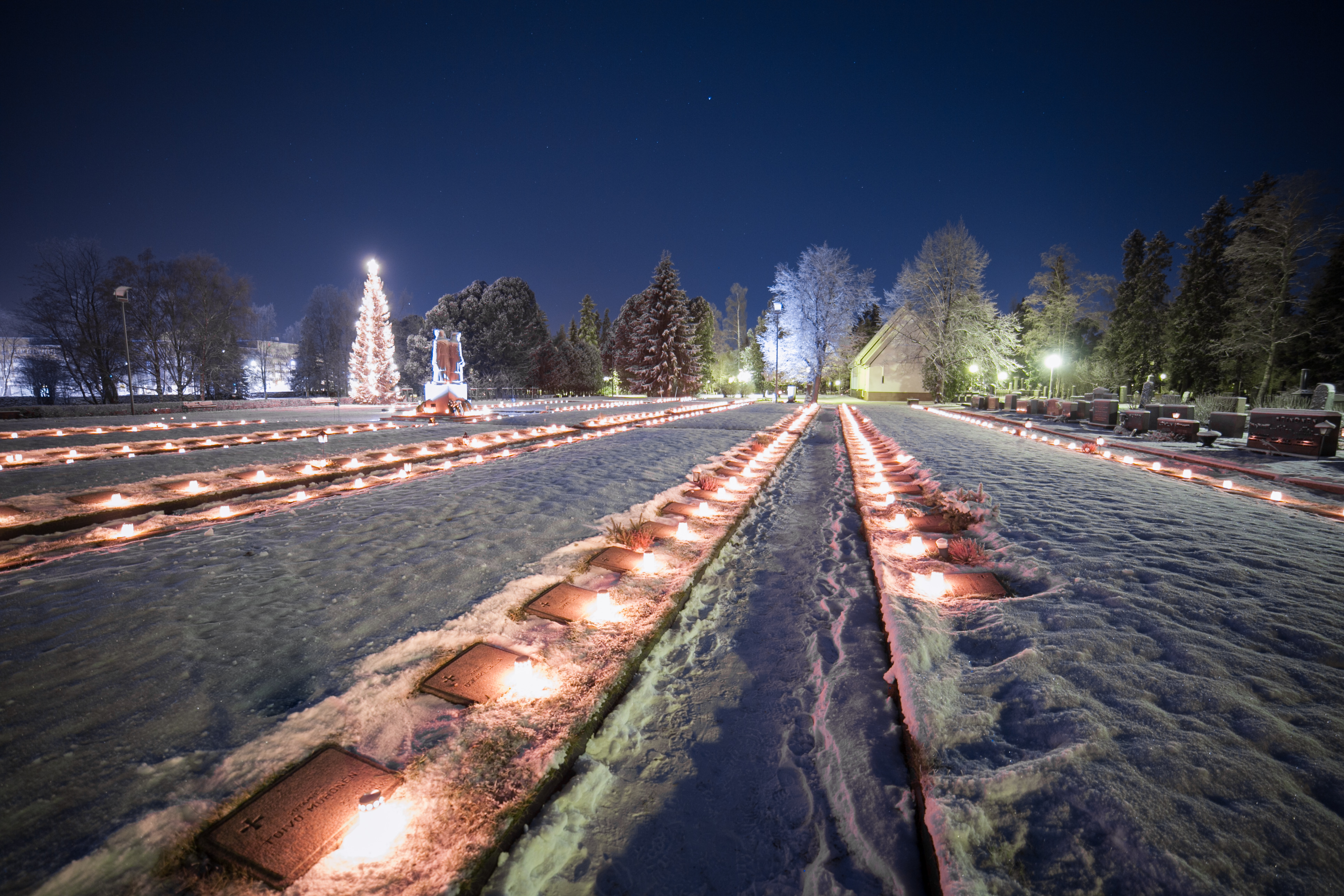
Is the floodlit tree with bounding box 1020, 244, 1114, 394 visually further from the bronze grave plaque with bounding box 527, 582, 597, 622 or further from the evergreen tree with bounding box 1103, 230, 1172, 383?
the bronze grave plaque with bounding box 527, 582, 597, 622

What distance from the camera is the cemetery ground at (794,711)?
1.62 meters

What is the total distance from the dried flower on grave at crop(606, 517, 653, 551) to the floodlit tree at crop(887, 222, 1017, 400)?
98.5ft

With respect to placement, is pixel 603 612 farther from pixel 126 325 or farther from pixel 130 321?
pixel 130 321

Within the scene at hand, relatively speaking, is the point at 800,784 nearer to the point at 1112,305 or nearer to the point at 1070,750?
the point at 1070,750

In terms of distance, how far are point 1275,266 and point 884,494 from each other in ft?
87.8

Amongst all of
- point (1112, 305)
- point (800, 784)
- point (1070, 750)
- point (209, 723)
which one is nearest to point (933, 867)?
point (800, 784)

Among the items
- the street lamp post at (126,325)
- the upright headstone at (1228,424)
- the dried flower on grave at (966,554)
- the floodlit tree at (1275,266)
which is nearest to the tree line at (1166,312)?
the floodlit tree at (1275,266)

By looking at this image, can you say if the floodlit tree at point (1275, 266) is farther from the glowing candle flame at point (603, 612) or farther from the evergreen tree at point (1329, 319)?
the glowing candle flame at point (603, 612)

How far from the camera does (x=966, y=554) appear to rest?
4242mm

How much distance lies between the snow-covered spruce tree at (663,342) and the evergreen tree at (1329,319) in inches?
1246

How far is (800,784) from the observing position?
2.02 metres

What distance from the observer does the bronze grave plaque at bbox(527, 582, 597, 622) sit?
320 cm

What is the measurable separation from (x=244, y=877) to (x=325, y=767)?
401 millimetres

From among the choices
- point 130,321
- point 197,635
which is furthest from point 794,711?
point 130,321
